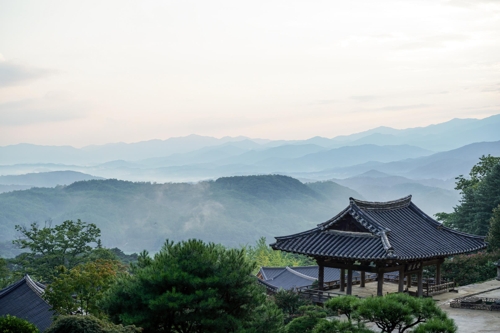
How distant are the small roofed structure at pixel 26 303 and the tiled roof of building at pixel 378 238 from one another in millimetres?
8479

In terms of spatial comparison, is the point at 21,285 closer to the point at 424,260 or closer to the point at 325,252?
the point at 325,252

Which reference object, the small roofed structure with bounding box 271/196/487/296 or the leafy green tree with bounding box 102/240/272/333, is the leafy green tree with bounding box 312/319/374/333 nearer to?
the leafy green tree with bounding box 102/240/272/333

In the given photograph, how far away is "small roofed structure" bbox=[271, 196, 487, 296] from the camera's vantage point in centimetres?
1989

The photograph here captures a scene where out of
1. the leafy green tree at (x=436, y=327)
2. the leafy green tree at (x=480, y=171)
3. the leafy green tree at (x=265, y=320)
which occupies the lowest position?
the leafy green tree at (x=265, y=320)

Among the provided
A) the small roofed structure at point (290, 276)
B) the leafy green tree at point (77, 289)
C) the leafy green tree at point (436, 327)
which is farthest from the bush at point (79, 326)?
the small roofed structure at point (290, 276)

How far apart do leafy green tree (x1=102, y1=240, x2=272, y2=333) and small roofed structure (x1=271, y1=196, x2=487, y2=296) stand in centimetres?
760

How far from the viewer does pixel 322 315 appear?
14.2 meters

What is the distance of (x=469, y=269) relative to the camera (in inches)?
1067

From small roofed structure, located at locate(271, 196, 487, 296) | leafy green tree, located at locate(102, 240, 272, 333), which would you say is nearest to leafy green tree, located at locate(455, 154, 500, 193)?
small roofed structure, located at locate(271, 196, 487, 296)

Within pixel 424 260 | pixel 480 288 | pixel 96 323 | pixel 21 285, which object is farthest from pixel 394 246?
pixel 21 285

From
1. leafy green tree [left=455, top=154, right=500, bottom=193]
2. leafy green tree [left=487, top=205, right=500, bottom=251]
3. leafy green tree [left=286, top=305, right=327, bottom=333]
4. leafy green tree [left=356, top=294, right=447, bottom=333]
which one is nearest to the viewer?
leafy green tree [left=356, top=294, right=447, bottom=333]

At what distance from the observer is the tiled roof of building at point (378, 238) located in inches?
783

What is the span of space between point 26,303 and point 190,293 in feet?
38.0

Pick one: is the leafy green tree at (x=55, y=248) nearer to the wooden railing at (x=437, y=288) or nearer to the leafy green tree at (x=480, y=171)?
the wooden railing at (x=437, y=288)
